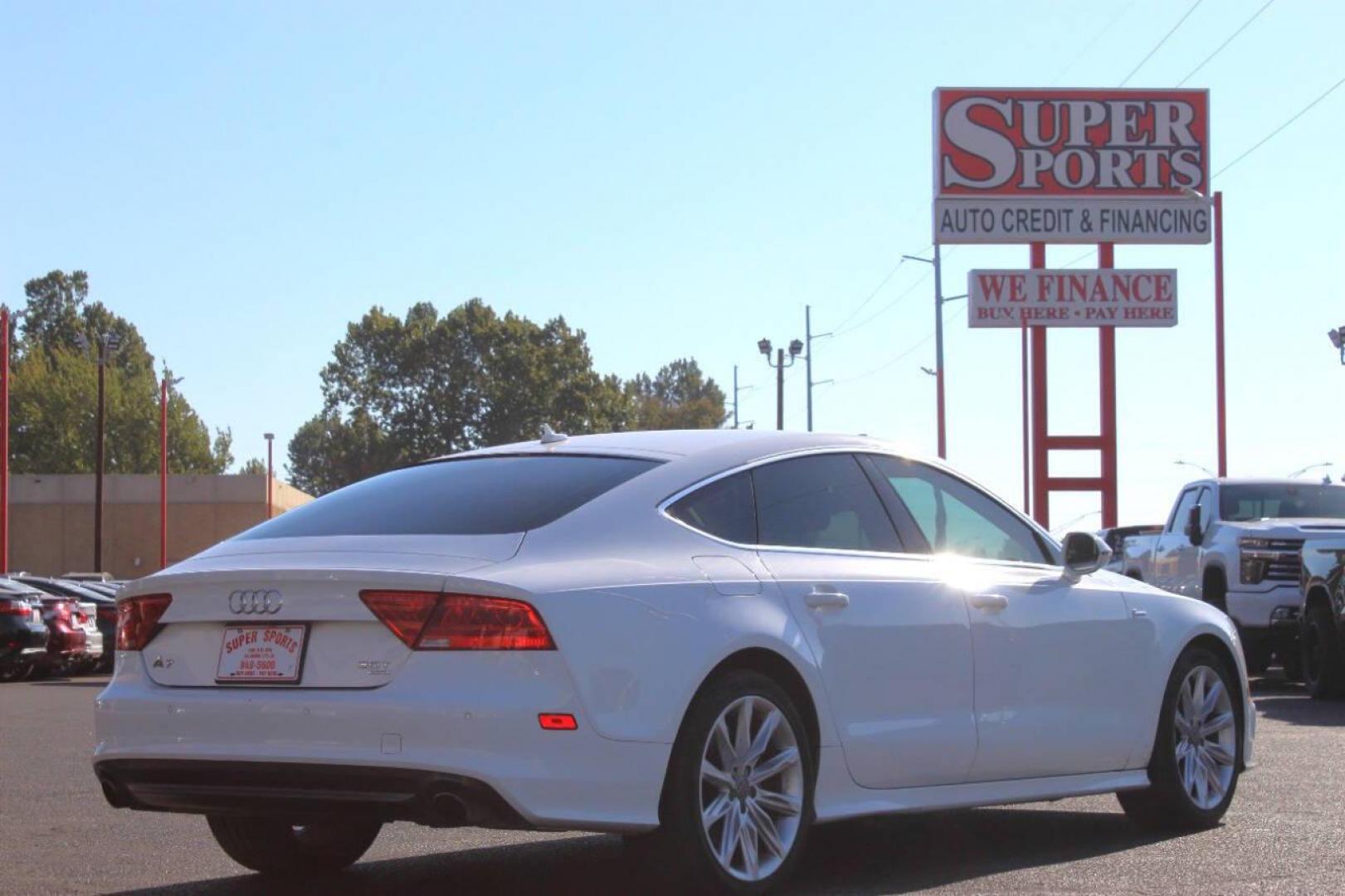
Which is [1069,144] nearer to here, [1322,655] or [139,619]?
[1322,655]

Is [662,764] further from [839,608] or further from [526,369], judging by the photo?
[526,369]

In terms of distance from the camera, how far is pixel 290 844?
7637 mm

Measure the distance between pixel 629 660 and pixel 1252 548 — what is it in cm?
1550

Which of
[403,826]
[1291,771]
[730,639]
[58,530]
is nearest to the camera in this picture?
[730,639]

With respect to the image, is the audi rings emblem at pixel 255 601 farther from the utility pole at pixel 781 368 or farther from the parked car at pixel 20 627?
the utility pole at pixel 781 368

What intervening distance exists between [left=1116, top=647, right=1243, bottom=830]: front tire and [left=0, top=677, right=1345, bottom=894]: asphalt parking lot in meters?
0.13

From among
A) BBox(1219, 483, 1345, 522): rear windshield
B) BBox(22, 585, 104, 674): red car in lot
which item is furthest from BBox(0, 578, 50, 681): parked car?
BBox(1219, 483, 1345, 522): rear windshield

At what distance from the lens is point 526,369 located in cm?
11956

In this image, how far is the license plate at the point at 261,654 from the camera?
20.7 feet

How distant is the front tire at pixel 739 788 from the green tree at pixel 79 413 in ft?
327

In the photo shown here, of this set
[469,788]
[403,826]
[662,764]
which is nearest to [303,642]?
[469,788]

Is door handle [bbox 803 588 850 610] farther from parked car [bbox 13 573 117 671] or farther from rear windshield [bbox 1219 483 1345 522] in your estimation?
parked car [bbox 13 573 117 671]

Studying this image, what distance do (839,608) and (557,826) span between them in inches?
58.9

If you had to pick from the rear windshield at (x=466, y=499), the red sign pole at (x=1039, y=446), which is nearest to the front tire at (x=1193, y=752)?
the rear windshield at (x=466, y=499)
